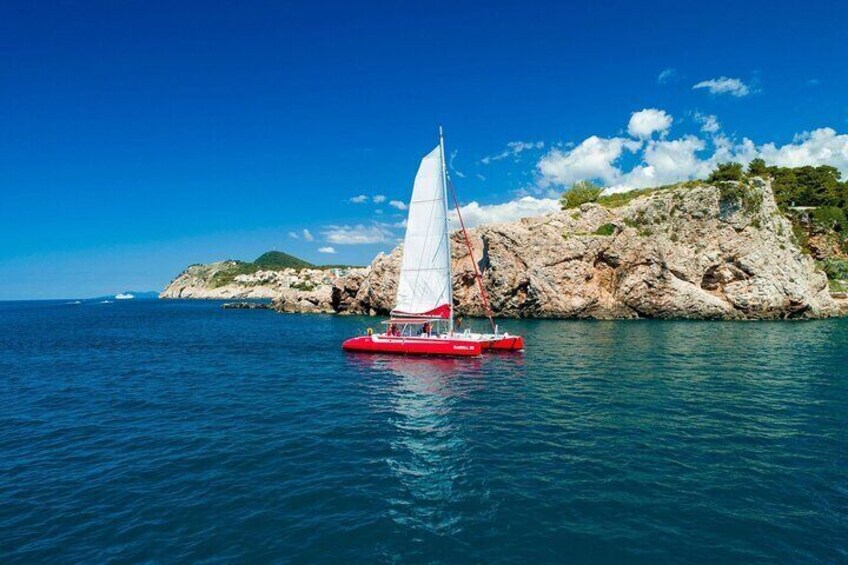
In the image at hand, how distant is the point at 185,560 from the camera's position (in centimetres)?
1170

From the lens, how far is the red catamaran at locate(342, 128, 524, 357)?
4091 centimetres

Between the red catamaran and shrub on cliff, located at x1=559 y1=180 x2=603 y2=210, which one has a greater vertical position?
shrub on cliff, located at x1=559 y1=180 x2=603 y2=210

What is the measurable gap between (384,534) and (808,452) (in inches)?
662

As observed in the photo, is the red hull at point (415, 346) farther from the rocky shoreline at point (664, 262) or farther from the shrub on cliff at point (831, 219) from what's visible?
the shrub on cliff at point (831, 219)

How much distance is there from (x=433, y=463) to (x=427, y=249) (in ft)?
86.3

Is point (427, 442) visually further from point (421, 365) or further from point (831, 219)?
point (831, 219)

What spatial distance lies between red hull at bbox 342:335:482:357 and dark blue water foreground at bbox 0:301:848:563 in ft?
12.5

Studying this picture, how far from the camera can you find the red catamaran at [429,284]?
4091 cm

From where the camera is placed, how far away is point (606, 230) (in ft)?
266

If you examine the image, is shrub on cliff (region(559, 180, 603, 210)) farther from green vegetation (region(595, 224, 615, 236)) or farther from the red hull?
the red hull

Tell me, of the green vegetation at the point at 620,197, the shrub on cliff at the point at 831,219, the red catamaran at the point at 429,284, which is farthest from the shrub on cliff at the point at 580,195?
the red catamaran at the point at 429,284

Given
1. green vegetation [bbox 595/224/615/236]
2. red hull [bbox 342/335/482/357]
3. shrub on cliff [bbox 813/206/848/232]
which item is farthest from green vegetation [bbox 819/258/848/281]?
red hull [bbox 342/335/482/357]

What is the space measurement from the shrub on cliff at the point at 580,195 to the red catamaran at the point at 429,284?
251ft

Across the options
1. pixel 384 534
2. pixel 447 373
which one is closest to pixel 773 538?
pixel 384 534
